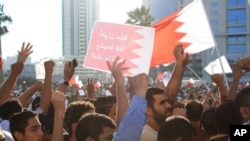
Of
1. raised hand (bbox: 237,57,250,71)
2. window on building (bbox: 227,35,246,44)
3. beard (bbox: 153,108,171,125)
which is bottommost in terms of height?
beard (bbox: 153,108,171,125)

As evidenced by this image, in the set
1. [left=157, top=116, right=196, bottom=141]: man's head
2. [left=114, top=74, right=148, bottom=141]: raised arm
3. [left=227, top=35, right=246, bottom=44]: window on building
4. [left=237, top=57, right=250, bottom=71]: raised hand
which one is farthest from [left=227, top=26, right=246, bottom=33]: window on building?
[left=114, top=74, right=148, bottom=141]: raised arm

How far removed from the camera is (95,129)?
137 inches

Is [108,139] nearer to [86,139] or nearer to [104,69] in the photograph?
[86,139]

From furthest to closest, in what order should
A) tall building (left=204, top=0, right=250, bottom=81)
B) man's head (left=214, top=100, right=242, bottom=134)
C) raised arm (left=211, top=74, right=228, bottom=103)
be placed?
tall building (left=204, top=0, right=250, bottom=81), raised arm (left=211, top=74, right=228, bottom=103), man's head (left=214, top=100, right=242, bottom=134)

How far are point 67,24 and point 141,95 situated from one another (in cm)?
15743

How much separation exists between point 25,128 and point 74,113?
0.47m

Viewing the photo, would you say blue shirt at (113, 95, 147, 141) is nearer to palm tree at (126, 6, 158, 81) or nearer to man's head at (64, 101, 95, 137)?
man's head at (64, 101, 95, 137)

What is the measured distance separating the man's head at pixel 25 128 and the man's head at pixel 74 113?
258mm

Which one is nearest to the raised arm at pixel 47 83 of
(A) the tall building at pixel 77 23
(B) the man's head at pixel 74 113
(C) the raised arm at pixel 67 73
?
(C) the raised arm at pixel 67 73

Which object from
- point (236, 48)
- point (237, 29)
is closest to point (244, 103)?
point (237, 29)

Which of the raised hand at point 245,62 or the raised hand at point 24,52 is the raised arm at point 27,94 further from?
the raised hand at point 245,62

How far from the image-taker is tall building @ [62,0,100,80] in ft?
506

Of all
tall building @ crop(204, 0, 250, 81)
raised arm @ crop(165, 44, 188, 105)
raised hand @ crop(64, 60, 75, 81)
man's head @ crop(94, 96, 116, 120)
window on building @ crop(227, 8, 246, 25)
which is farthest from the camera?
tall building @ crop(204, 0, 250, 81)

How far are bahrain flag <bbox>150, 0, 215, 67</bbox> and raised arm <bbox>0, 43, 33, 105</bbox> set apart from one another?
195cm
